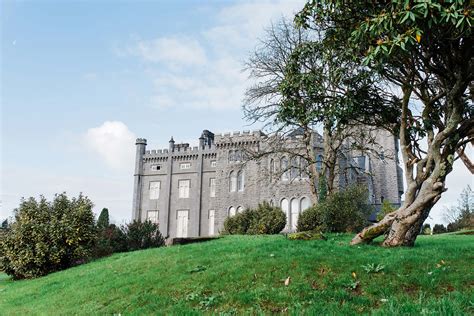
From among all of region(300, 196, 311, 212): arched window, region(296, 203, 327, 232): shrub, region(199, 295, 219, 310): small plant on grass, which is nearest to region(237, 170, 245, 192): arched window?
region(300, 196, 311, 212): arched window

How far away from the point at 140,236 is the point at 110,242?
1618mm

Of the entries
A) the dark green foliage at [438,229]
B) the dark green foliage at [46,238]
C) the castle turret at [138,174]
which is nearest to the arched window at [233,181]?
the castle turret at [138,174]

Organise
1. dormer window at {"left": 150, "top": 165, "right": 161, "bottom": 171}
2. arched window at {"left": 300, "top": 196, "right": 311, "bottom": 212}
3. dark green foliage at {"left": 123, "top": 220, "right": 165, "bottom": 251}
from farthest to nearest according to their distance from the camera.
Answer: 1. dormer window at {"left": 150, "top": 165, "right": 161, "bottom": 171}
2. arched window at {"left": 300, "top": 196, "right": 311, "bottom": 212}
3. dark green foliage at {"left": 123, "top": 220, "right": 165, "bottom": 251}

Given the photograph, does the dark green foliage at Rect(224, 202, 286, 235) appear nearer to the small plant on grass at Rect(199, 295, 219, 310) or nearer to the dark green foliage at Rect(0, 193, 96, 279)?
the dark green foliage at Rect(0, 193, 96, 279)

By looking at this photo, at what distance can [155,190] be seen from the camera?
182ft

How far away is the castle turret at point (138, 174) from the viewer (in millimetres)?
55594

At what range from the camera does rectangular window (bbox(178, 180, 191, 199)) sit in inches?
Result: 2121

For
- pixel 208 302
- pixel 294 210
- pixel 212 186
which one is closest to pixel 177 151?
pixel 212 186

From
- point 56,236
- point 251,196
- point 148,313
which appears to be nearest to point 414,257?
point 148,313

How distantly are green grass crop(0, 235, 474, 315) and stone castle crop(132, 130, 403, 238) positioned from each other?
30734 millimetres

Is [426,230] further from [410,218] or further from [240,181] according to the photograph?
[410,218]

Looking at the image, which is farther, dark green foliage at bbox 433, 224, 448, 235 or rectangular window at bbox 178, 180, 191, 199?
rectangular window at bbox 178, 180, 191, 199

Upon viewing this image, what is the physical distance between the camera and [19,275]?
61.8 ft

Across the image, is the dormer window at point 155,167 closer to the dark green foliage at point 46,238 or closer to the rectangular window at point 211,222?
the rectangular window at point 211,222
